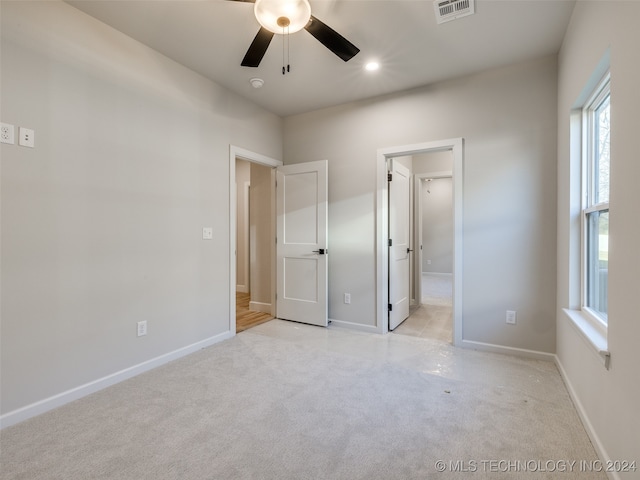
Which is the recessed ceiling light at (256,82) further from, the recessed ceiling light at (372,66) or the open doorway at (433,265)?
the open doorway at (433,265)

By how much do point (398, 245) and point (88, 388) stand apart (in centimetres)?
325

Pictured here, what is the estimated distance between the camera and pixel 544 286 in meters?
2.74

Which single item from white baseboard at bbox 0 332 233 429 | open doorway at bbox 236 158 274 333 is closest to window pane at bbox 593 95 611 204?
open doorway at bbox 236 158 274 333

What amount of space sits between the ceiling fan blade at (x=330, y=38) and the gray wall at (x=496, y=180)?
150cm

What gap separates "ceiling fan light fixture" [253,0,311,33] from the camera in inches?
67.8

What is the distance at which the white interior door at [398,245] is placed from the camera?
3.62m

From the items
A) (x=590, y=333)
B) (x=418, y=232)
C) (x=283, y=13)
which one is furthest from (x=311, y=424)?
(x=418, y=232)

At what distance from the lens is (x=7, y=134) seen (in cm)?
183

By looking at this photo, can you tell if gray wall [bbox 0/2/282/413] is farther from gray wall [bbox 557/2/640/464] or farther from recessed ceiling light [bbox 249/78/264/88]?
gray wall [bbox 557/2/640/464]

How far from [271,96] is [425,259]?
6.36m

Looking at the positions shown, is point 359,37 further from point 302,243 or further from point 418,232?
point 418,232

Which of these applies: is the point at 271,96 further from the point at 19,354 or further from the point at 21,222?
the point at 19,354

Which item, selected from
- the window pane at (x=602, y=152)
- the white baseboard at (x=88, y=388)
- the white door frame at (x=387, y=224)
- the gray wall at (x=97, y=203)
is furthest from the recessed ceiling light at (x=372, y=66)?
the white baseboard at (x=88, y=388)

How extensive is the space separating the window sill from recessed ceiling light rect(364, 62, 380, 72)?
8.34 feet
